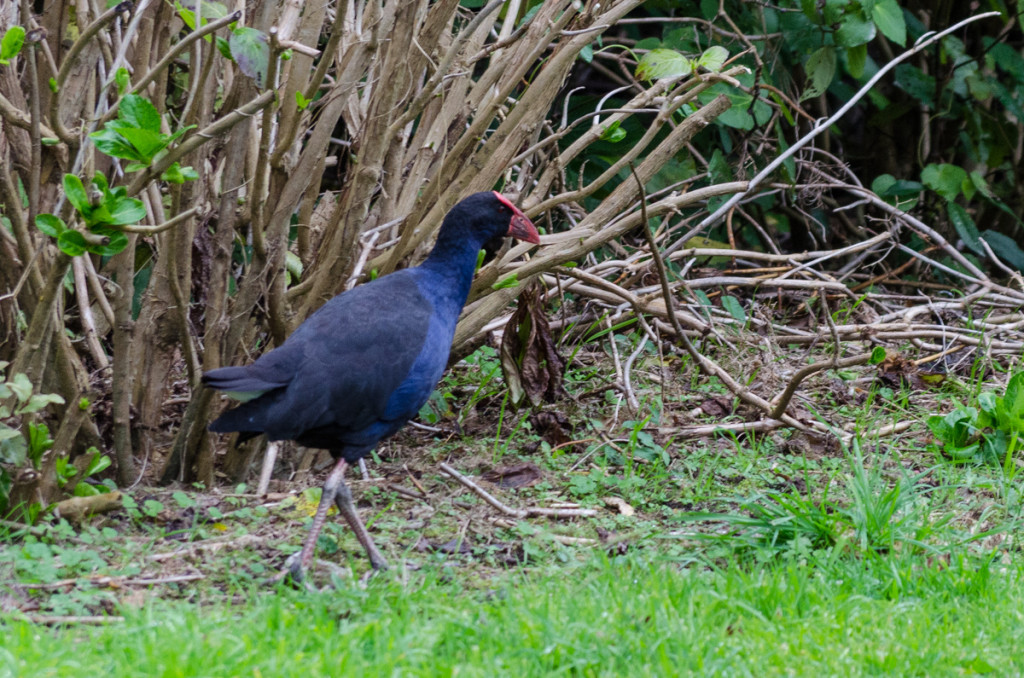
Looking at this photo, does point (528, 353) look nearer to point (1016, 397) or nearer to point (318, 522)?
point (318, 522)

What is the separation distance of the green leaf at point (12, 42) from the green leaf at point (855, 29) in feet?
13.1

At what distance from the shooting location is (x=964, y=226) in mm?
6176

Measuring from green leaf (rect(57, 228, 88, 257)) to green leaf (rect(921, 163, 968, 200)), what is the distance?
15.8ft

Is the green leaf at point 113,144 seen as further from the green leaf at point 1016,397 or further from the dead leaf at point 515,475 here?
the green leaf at point 1016,397

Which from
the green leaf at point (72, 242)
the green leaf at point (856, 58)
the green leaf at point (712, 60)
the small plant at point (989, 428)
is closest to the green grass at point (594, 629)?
the green leaf at point (72, 242)

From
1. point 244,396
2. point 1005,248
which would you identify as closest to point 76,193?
point 244,396

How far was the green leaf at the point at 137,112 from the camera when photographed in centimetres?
266

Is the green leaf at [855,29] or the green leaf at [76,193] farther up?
the green leaf at [855,29]

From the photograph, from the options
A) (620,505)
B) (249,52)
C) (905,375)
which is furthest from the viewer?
(905,375)

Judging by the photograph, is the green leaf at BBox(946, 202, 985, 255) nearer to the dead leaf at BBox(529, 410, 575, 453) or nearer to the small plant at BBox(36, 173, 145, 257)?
the dead leaf at BBox(529, 410, 575, 453)

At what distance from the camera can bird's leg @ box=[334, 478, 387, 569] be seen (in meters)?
3.09

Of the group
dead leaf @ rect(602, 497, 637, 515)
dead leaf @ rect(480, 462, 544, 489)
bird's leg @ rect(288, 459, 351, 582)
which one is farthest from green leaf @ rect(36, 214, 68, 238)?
dead leaf @ rect(602, 497, 637, 515)

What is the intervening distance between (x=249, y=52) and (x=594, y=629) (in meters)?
1.74

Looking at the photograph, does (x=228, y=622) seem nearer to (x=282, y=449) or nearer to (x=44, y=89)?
(x=282, y=449)
